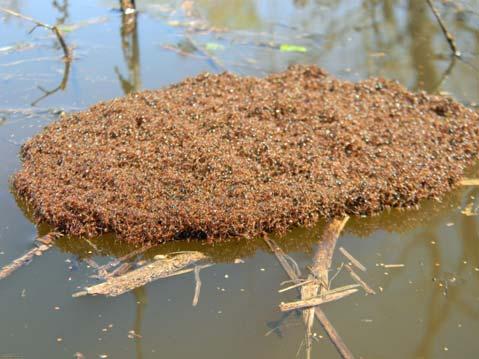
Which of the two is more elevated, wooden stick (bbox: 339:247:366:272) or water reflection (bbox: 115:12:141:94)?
water reflection (bbox: 115:12:141:94)

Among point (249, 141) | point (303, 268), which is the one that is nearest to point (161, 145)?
point (249, 141)

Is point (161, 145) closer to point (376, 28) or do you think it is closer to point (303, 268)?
→ point (303, 268)

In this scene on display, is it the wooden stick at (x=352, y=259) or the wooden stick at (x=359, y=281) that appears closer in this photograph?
the wooden stick at (x=359, y=281)

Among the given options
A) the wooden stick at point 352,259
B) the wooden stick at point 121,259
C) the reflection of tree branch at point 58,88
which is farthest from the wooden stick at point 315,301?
the reflection of tree branch at point 58,88

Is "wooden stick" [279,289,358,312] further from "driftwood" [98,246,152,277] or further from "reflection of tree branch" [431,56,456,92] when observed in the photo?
"reflection of tree branch" [431,56,456,92]

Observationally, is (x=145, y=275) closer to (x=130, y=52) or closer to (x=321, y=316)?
(x=321, y=316)

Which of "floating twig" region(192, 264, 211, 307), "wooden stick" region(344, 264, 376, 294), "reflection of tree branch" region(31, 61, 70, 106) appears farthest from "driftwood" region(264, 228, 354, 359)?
"reflection of tree branch" region(31, 61, 70, 106)

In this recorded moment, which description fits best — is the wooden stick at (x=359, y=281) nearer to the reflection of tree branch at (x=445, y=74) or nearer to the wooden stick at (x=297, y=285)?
the wooden stick at (x=297, y=285)
